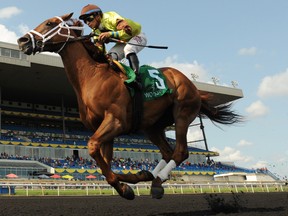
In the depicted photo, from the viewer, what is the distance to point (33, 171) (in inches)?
1253

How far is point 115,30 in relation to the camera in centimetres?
458

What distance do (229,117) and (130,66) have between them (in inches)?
88.2

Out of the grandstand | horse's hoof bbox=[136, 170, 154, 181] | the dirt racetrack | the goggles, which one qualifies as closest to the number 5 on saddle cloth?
horse's hoof bbox=[136, 170, 154, 181]

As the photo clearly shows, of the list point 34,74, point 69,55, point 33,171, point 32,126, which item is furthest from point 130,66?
point 32,126

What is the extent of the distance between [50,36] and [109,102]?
3.76 ft

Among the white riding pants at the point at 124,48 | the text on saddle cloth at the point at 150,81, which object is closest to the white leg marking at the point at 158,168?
the text on saddle cloth at the point at 150,81

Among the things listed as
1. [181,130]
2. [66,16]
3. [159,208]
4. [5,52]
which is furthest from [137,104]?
[5,52]

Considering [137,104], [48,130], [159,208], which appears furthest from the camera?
[48,130]

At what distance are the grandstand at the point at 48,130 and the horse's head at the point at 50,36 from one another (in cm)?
2806

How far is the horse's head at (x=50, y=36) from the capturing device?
4.32 meters

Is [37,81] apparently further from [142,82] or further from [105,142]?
[105,142]

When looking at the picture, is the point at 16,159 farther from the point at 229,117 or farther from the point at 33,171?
the point at 229,117

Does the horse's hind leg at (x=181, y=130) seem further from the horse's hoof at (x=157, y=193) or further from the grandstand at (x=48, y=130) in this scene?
the grandstand at (x=48, y=130)

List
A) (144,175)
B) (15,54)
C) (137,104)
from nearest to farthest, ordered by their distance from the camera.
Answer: (144,175), (137,104), (15,54)
